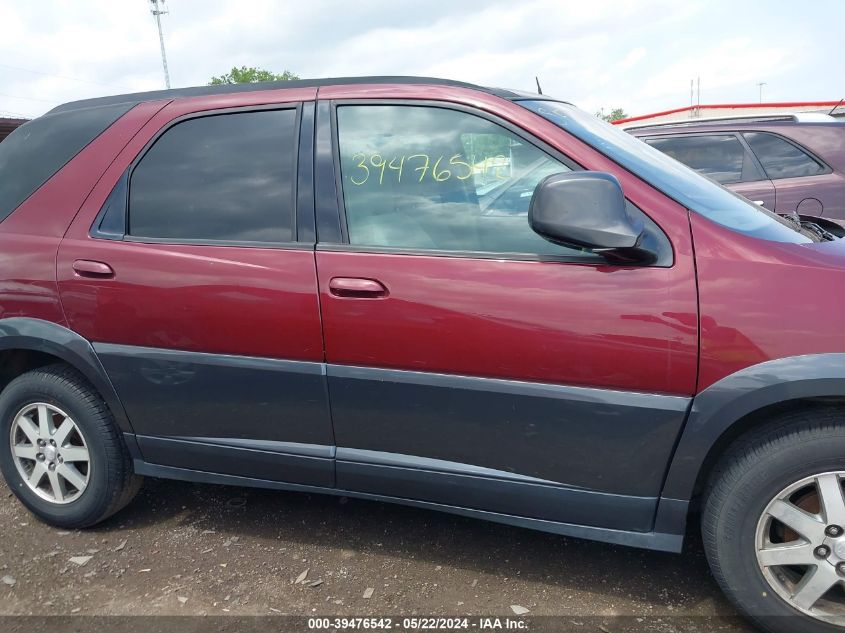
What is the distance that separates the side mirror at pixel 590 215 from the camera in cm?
203

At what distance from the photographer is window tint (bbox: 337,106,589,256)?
2318mm

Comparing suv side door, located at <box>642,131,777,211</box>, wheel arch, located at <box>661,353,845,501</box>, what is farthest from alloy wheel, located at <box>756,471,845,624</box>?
suv side door, located at <box>642,131,777,211</box>

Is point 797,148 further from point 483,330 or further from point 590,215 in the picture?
point 483,330

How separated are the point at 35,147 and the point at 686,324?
2821 millimetres

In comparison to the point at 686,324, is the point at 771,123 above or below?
above

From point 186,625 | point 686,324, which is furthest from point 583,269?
point 186,625

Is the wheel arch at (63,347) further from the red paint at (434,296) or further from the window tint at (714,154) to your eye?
the window tint at (714,154)

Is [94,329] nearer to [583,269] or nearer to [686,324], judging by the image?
[583,269]

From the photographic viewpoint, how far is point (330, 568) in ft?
8.88

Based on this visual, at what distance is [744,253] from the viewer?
6.79ft

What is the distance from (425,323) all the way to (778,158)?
189 inches

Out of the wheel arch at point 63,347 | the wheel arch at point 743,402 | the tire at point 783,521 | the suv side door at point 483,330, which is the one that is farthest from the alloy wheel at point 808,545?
the wheel arch at point 63,347

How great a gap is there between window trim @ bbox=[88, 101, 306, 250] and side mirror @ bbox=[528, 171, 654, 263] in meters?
0.89

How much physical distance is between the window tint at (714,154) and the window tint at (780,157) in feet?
0.35
